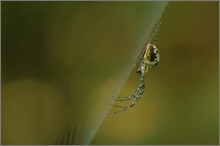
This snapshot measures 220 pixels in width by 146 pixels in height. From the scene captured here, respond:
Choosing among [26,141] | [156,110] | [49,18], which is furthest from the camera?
[156,110]

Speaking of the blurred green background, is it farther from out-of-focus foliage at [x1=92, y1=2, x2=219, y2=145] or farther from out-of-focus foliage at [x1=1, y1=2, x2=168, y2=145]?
out-of-focus foliage at [x1=92, y1=2, x2=219, y2=145]

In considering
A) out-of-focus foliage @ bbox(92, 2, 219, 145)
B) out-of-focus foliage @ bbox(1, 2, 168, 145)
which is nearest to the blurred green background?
out-of-focus foliage @ bbox(1, 2, 168, 145)

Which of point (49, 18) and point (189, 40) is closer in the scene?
point (49, 18)

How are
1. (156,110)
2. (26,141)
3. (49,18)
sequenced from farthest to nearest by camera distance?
1. (156,110)
2. (26,141)
3. (49,18)

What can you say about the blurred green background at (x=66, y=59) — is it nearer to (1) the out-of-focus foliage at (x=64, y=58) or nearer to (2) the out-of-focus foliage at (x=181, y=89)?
(1) the out-of-focus foliage at (x=64, y=58)

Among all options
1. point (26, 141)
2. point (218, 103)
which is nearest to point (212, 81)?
point (218, 103)

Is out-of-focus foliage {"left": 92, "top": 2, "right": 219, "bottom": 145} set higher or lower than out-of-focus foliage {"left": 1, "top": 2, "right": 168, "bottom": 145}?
lower

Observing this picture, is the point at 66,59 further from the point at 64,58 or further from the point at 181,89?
the point at 181,89

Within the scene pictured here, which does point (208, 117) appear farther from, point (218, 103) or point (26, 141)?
point (26, 141)
